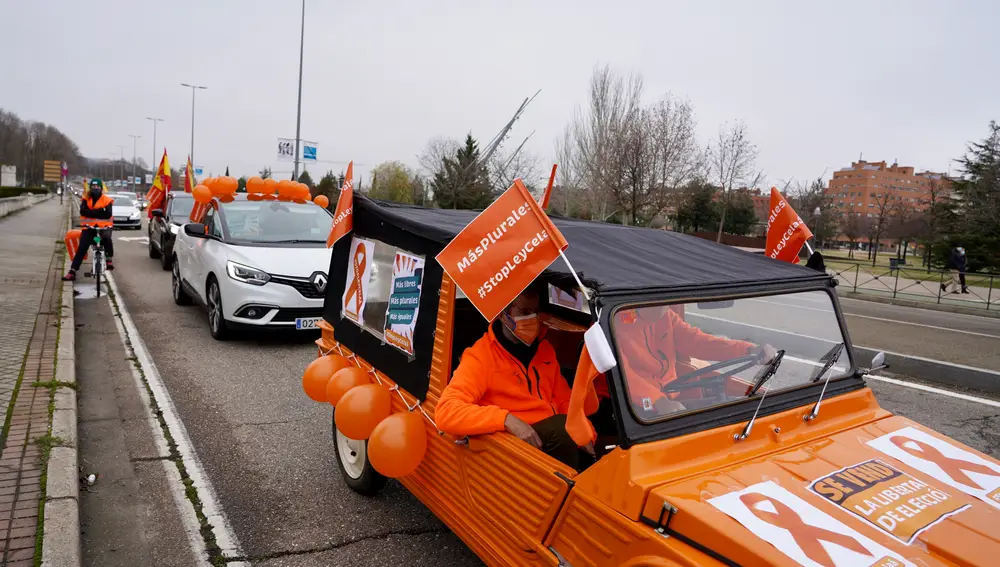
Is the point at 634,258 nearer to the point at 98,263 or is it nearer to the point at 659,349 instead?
the point at 659,349

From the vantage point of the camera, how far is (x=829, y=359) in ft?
10.4

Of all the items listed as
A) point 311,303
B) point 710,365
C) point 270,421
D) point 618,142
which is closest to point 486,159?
point 618,142

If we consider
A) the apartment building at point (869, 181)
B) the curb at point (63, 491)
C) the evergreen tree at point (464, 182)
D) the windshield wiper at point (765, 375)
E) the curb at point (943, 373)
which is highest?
the apartment building at point (869, 181)

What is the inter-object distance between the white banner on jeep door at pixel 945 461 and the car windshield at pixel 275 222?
286 inches

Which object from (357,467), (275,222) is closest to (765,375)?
Answer: (357,467)

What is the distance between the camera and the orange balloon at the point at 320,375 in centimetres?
414

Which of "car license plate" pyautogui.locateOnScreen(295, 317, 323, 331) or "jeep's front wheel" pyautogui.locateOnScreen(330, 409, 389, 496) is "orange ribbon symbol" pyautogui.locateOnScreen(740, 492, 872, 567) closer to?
"jeep's front wheel" pyautogui.locateOnScreen(330, 409, 389, 496)

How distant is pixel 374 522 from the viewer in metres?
3.80

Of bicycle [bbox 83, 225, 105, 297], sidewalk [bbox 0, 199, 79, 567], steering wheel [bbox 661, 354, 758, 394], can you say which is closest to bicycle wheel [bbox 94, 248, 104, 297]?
bicycle [bbox 83, 225, 105, 297]

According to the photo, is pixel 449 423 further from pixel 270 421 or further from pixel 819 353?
pixel 270 421

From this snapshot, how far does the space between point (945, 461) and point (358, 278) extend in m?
3.24

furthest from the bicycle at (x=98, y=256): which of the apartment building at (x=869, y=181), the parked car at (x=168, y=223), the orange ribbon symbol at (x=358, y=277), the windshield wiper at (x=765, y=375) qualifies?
the apartment building at (x=869, y=181)

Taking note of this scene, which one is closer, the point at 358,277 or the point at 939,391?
the point at 358,277

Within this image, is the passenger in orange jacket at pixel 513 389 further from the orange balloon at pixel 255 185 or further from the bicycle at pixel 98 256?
the bicycle at pixel 98 256
